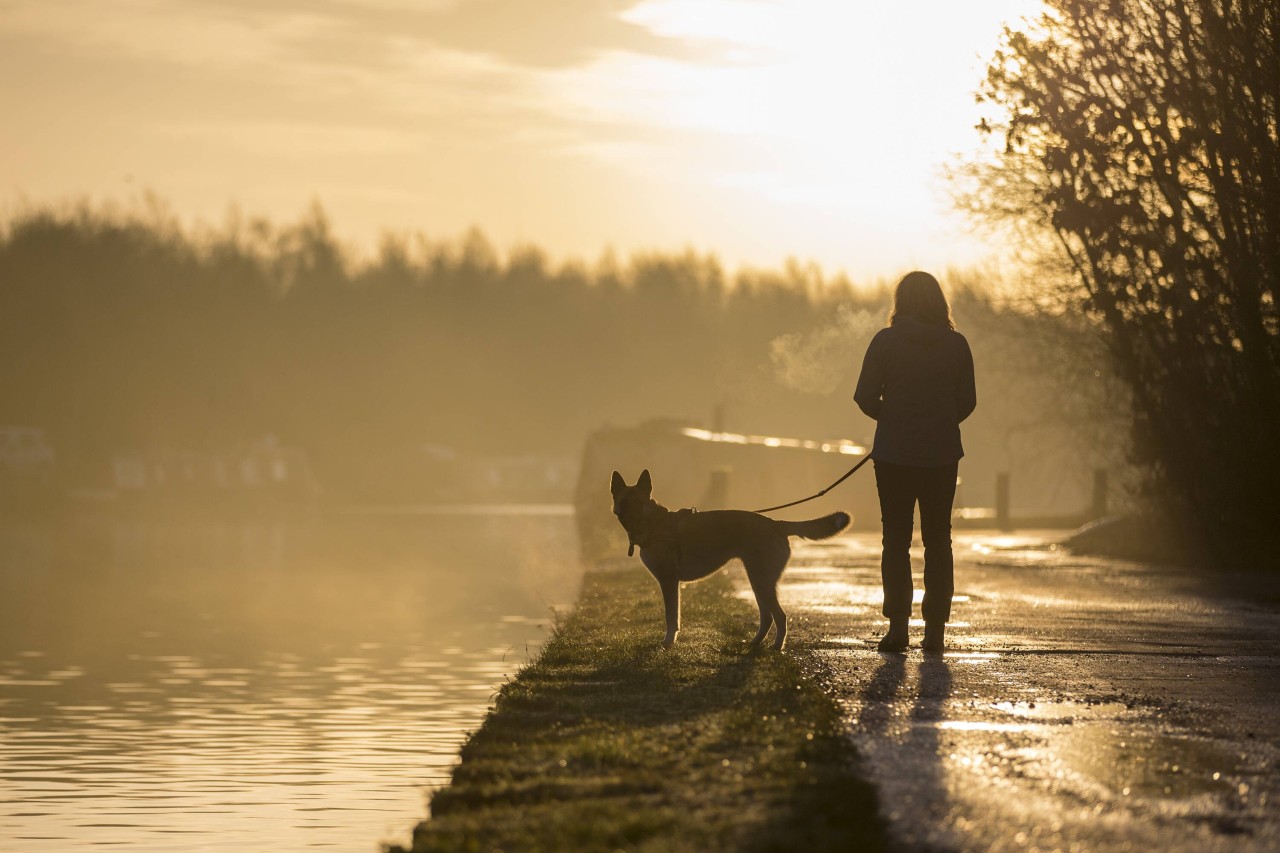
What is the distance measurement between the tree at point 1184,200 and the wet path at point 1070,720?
174 inches

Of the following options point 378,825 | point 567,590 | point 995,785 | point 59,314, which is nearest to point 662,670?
point 378,825

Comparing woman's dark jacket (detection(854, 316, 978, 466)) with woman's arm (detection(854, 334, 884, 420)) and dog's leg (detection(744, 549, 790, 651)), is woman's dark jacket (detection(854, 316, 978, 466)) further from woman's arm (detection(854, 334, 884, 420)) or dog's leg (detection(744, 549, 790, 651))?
dog's leg (detection(744, 549, 790, 651))

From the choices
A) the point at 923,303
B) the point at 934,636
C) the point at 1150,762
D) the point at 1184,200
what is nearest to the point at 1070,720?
the point at 1150,762

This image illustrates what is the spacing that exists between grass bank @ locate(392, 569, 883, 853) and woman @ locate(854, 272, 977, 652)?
84 centimetres

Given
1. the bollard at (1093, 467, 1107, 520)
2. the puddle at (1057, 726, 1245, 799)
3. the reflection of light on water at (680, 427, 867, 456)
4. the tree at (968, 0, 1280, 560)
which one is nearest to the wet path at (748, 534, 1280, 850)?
the puddle at (1057, 726, 1245, 799)

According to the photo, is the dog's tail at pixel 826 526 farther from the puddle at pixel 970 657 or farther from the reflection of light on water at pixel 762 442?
the reflection of light on water at pixel 762 442

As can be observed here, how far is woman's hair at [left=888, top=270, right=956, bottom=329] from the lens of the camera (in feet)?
38.0

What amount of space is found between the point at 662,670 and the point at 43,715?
6924 millimetres

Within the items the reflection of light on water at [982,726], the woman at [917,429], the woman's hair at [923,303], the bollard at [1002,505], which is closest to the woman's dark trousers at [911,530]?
the woman at [917,429]

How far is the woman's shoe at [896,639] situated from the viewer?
11.6m

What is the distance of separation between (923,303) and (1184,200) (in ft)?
35.3

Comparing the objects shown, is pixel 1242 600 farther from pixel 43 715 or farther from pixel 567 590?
pixel 567 590

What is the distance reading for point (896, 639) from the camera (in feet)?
38.1

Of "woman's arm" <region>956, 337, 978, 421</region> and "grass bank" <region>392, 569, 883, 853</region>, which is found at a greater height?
"woman's arm" <region>956, 337, 978, 421</region>
